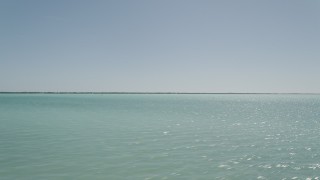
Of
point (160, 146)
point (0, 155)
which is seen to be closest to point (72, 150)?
point (0, 155)

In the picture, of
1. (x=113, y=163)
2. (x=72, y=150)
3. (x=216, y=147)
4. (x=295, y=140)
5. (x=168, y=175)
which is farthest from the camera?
(x=295, y=140)

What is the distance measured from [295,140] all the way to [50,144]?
2424cm

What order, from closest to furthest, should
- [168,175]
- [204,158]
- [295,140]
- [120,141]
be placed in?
[168,175] < [204,158] < [120,141] < [295,140]

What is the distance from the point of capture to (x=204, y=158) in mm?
22203

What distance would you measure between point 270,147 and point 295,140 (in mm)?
6151

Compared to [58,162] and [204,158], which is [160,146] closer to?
[204,158]

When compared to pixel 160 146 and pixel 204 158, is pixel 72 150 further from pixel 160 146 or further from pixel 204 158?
pixel 204 158

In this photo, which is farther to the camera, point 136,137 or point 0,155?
point 136,137

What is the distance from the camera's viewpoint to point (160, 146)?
27062 mm

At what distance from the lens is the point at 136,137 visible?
32.2m

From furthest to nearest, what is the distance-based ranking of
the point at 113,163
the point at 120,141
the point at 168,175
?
the point at 120,141, the point at 113,163, the point at 168,175

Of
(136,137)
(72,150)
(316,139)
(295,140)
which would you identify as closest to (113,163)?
(72,150)

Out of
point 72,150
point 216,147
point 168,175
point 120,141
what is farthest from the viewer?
point 120,141

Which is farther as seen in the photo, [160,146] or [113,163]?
[160,146]
